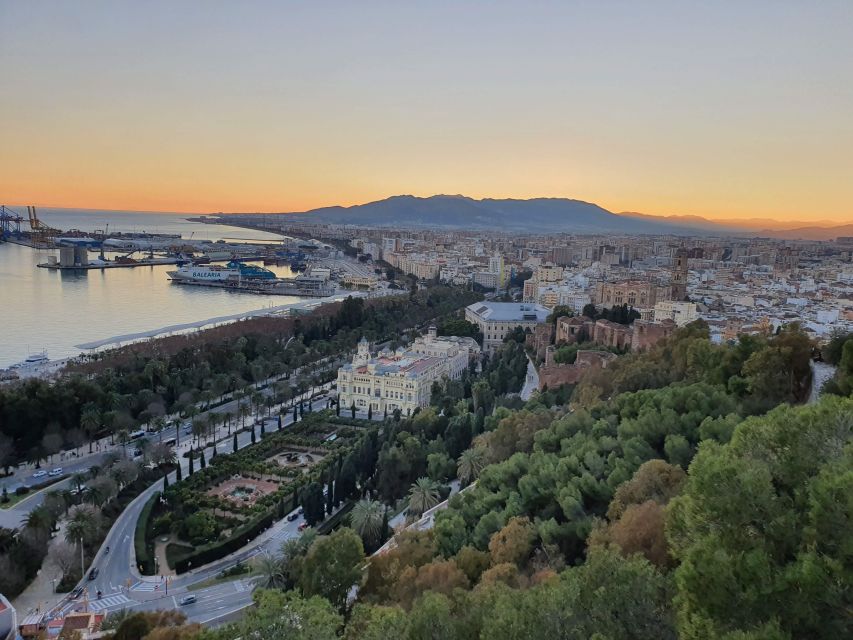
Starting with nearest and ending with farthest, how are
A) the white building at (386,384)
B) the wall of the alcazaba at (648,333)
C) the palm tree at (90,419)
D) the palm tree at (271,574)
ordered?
the palm tree at (271,574) < the palm tree at (90,419) < the wall of the alcazaba at (648,333) < the white building at (386,384)

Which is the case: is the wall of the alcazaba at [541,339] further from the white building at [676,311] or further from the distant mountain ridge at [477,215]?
the distant mountain ridge at [477,215]

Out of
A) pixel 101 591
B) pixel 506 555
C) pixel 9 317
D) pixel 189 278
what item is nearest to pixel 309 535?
pixel 101 591

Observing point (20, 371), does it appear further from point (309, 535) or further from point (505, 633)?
point (505, 633)

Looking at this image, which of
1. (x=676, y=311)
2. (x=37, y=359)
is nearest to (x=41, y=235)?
(x=37, y=359)

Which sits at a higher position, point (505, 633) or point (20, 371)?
point (505, 633)

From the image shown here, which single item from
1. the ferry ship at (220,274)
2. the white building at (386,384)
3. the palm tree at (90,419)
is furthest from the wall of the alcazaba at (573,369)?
the ferry ship at (220,274)

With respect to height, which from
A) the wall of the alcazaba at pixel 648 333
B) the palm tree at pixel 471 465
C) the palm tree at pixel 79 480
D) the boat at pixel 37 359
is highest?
the wall of the alcazaba at pixel 648 333
